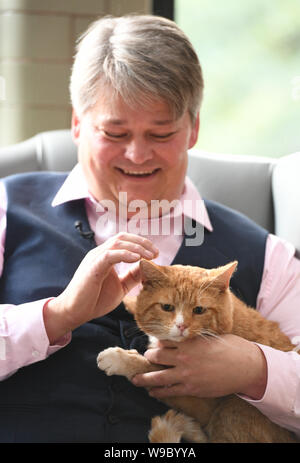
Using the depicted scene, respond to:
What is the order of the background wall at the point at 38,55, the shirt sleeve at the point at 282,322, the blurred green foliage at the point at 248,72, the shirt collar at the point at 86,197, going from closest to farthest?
the shirt sleeve at the point at 282,322
the shirt collar at the point at 86,197
the blurred green foliage at the point at 248,72
the background wall at the point at 38,55

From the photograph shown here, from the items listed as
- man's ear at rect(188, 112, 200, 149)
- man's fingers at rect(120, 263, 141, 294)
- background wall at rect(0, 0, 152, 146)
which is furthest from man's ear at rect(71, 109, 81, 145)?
background wall at rect(0, 0, 152, 146)

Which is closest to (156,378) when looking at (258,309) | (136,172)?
(258,309)

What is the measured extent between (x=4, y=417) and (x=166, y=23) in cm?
73

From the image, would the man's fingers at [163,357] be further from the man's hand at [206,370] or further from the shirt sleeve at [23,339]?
the shirt sleeve at [23,339]

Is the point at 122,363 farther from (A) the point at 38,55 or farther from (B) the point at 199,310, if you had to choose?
(A) the point at 38,55

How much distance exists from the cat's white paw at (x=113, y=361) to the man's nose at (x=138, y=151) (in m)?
0.32

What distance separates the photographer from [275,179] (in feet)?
4.46

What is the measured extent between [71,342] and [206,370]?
0.23 m

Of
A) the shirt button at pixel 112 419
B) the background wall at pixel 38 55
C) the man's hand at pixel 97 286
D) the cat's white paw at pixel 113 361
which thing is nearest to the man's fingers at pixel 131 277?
the man's hand at pixel 97 286

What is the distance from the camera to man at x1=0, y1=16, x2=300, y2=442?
0.86 metres

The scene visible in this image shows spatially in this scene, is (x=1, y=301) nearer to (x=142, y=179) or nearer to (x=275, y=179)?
(x=142, y=179)

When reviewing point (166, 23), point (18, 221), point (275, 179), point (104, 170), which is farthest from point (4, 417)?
point (275, 179)

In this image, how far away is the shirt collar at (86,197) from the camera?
1.01 m

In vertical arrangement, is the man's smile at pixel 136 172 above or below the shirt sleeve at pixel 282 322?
above
